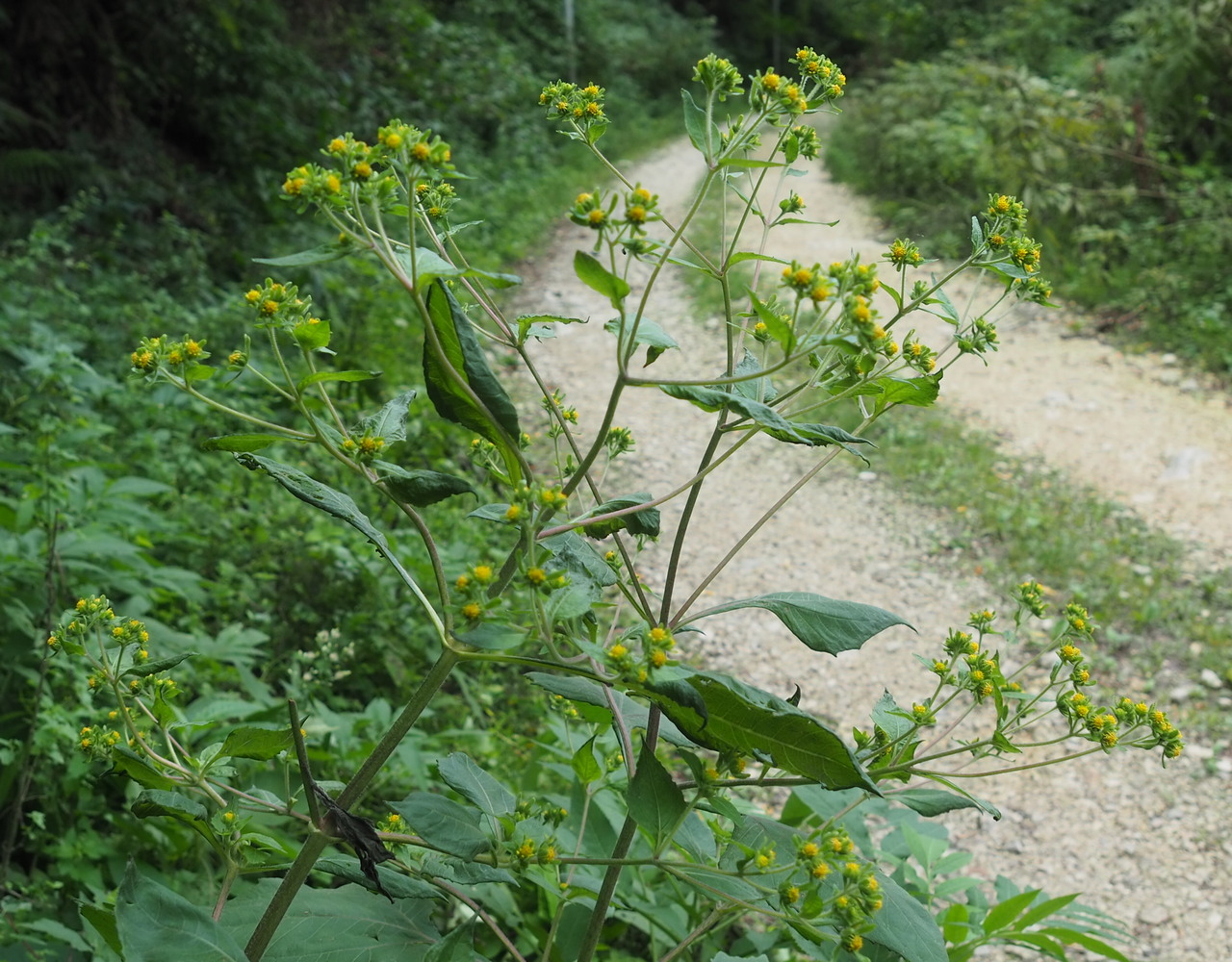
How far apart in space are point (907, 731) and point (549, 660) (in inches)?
18.9

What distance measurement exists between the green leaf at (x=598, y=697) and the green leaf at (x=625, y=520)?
0.17m

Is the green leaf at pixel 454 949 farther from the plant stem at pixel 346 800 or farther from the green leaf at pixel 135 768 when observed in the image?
the green leaf at pixel 135 768

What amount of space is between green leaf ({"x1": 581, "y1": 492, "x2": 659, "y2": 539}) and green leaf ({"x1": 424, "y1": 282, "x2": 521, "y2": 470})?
0.12 meters

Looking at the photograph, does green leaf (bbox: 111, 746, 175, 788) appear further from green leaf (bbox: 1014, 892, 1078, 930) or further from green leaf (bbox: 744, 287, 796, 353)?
green leaf (bbox: 1014, 892, 1078, 930)

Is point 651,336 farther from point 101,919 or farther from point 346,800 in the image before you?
point 101,919

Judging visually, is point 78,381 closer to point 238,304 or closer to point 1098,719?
point 238,304

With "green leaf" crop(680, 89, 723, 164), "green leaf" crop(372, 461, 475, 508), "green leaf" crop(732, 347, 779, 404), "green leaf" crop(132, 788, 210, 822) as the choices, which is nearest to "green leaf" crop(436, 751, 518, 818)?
"green leaf" crop(132, 788, 210, 822)

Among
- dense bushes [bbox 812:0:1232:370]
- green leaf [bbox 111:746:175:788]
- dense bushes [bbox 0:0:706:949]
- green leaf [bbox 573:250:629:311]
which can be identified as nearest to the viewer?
green leaf [bbox 573:250:629:311]

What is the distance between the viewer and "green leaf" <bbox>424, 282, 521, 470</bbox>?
1032 millimetres

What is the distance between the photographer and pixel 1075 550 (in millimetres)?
4457

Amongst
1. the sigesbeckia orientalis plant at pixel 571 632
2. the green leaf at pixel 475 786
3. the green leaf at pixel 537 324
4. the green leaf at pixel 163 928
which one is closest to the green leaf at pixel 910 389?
the sigesbeckia orientalis plant at pixel 571 632

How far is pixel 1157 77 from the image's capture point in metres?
8.23

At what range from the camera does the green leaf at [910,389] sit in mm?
1146

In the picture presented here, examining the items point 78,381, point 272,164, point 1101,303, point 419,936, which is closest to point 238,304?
point 78,381
